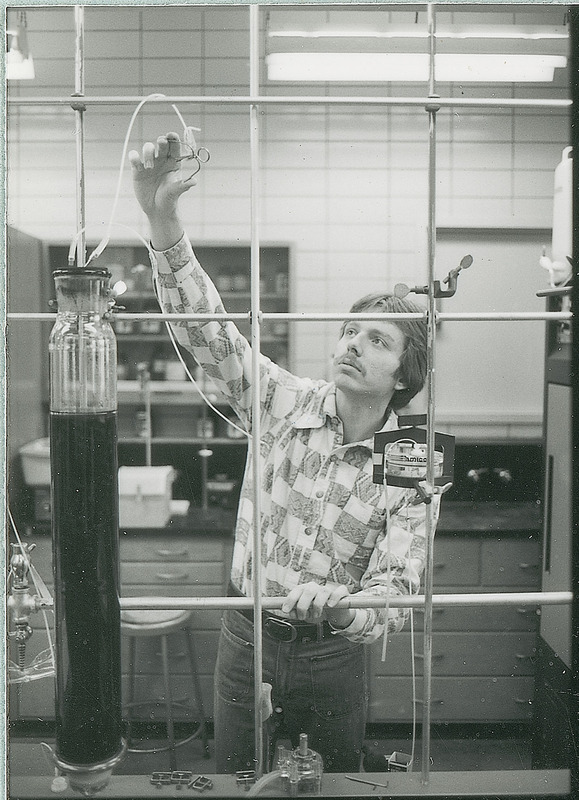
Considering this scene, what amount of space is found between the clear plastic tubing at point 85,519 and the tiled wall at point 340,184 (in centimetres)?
209

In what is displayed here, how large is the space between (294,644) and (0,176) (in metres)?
0.77

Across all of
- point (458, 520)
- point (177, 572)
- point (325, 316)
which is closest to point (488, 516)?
point (458, 520)

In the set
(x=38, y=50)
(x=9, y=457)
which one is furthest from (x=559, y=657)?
(x=38, y=50)

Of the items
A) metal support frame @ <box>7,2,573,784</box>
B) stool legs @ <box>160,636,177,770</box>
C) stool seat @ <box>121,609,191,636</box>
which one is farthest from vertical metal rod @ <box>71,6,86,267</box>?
stool seat @ <box>121,609,191,636</box>

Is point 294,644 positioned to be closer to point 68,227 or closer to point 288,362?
point 288,362

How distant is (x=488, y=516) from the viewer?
2520 mm

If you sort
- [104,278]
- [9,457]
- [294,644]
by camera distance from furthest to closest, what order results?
1. [294,644]
2. [9,457]
3. [104,278]

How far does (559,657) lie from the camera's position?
205 centimetres

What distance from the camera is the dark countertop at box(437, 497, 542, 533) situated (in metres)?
2.42

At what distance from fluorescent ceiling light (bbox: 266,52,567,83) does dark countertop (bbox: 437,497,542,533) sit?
1.37 meters

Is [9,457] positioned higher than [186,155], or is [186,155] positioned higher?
[186,155]

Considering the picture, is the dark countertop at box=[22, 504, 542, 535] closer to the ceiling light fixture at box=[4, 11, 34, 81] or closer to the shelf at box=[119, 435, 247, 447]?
the shelf at box=[119, 435, 247, 447]

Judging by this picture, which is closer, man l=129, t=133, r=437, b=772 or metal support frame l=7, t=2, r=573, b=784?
metal support frame l=7, t=2, r=573, b=784

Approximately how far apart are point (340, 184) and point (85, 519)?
2.49m
